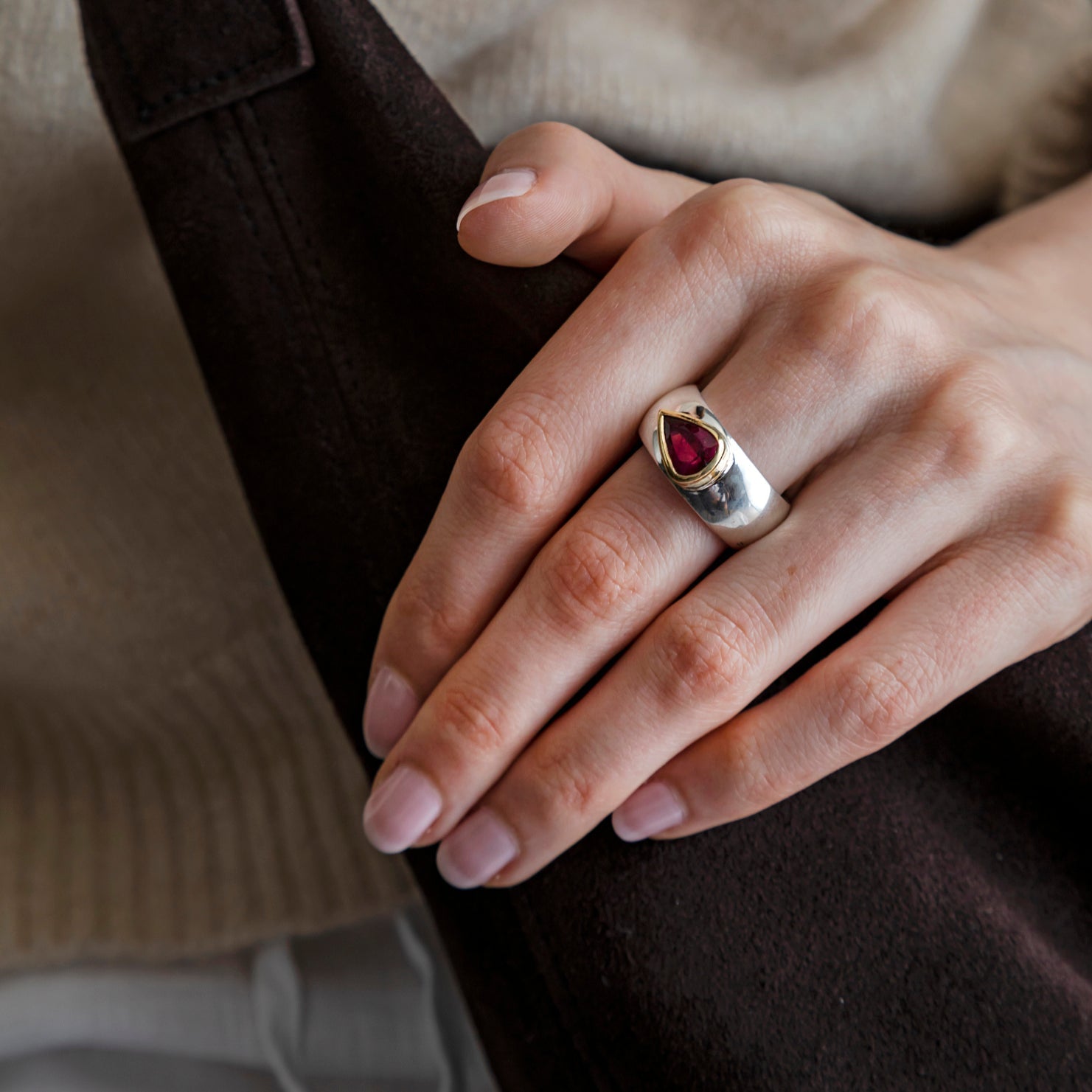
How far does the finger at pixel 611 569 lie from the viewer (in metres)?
0.44

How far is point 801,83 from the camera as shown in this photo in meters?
0.73

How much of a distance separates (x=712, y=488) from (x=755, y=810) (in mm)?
178

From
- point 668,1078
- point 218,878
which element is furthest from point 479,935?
point 218,878

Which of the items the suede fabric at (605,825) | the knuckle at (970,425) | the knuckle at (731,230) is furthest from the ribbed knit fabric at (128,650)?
the knuckle at (970,425)

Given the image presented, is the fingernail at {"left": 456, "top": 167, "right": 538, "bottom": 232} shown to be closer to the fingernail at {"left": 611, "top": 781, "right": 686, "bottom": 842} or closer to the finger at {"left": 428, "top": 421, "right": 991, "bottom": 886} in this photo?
the finger at {"left": 428, "top": 421, "right": 991, "bottom": 886}

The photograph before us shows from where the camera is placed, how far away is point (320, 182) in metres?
0.50

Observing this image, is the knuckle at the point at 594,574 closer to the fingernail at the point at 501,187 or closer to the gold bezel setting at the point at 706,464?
the gold bezel setting at the point at 706,464

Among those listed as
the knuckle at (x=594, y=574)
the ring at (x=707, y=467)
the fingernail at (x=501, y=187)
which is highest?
the fingernail at (x=501, y=187)

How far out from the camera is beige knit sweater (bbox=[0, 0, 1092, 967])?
67 centimetres

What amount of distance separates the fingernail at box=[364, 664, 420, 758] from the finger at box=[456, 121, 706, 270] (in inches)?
9.5

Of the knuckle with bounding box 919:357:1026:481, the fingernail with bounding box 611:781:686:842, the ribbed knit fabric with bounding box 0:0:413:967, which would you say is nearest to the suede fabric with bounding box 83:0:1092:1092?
the fingernail with bounding box 611:781:686:842

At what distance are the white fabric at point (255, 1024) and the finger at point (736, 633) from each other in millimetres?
440

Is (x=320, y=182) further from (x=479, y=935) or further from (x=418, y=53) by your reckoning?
(x=479, y=935)

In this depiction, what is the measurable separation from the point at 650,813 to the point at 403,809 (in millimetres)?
135
